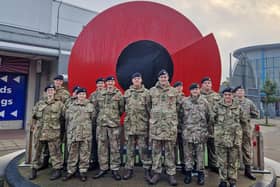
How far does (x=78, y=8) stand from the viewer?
39.0 feet

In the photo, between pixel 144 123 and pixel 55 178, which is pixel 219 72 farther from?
pixel 55 178

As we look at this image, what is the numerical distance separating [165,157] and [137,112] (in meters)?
0.78

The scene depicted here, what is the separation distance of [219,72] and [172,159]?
2.08 m

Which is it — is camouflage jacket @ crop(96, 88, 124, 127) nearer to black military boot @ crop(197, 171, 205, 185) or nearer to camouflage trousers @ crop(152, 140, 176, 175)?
camouflage trousers @ crop(152, 140, 176, 175)

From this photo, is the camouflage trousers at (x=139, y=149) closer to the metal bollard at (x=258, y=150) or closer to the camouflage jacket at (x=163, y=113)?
the camouflage jacket at (x=163, y=113)

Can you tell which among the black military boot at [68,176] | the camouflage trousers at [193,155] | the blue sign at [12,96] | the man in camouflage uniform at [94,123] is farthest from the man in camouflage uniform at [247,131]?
the blue sign at [12,96]

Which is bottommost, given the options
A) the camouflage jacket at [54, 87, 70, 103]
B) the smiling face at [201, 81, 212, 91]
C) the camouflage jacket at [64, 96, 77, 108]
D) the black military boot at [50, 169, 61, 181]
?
the black military boot at [50, 169, 61, 181]

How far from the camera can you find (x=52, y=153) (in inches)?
147

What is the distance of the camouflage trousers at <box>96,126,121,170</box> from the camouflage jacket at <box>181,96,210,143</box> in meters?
1.05

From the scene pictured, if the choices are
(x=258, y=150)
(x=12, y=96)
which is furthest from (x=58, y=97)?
(x=12, y=96)

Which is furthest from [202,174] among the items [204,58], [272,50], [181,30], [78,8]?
[272,50]

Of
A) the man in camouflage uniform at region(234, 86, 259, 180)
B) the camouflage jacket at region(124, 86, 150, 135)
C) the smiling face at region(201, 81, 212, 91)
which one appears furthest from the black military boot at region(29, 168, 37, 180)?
the man in camouflage uniform at region(234, 86, 259, 180)

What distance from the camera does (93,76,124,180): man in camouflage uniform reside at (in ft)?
12.2

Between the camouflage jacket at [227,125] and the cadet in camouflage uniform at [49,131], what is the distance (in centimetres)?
239
